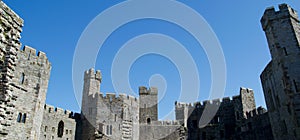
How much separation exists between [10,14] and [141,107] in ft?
85.2

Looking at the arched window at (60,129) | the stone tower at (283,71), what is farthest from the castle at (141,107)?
the arched window at (60,129)

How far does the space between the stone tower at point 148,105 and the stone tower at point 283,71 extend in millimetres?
15252

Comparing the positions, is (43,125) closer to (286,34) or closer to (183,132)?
(183,132)

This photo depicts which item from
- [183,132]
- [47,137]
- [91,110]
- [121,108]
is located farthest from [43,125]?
[183,132]

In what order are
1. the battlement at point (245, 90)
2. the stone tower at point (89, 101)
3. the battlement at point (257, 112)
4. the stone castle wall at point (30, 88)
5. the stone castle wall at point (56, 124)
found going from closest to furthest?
the stone castle wall at point (30, 88)
the stone castle wall at point (56, 124)
the battlement at point (257, 112)
the stone tower at point (89, 101)
the battlement at point (245, 90)

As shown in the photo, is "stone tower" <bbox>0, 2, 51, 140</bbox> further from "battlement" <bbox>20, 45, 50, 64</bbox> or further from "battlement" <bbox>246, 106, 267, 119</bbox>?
"battlement" <bbox>246, 106, 267, 119</bbox>

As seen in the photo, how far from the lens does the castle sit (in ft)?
53.9

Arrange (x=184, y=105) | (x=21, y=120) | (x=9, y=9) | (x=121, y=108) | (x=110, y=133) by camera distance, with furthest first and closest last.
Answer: (x=184, y=105) → (x=121, y=108) → (x=110, y=133) → (x=21, y=120) → (x=9, y=9)

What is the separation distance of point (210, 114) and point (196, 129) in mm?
2808

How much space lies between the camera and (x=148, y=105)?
109 ft

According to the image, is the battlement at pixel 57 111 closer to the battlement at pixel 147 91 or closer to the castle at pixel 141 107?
the castle at pixel 141 107

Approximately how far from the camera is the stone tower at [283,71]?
1789 cm

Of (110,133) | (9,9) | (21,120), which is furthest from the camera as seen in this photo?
(110,133)

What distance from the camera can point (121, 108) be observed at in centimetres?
2731
